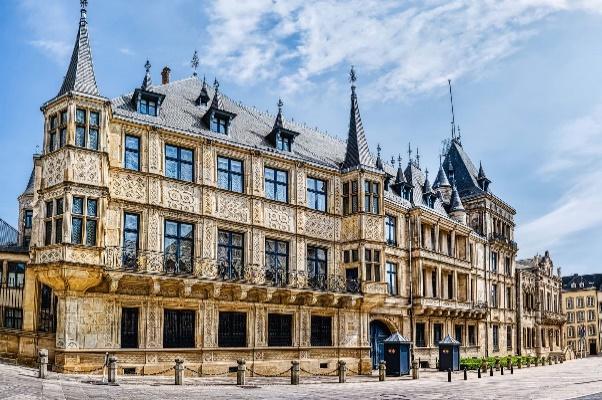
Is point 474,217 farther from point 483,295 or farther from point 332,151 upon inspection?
point 332,151

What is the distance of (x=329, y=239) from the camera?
3581 centimetres

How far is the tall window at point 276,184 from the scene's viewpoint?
→ 33.5m

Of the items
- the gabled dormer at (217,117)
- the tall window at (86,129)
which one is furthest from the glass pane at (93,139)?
the gabled dormer at (217,117)

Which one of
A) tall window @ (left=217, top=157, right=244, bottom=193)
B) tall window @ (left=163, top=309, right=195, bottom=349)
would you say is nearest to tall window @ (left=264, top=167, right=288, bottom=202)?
tall window @ (left=217, top=157, right=244, bottom=193)

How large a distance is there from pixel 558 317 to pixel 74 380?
190 feet

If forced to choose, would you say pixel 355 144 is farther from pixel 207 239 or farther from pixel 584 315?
pixel 584 315

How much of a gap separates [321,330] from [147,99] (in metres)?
14.3

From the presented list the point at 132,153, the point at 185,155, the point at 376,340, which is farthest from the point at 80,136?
the point at 376,340

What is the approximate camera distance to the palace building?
26156 mm

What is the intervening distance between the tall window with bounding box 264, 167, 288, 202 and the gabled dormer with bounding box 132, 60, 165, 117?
619 cm

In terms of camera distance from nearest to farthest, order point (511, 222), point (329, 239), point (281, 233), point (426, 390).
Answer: point (426, 390) → point (281, 233) → point (329, 239) → point (511, 222)

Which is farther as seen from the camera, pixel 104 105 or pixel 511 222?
pixel 511 222

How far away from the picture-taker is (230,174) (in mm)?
32031

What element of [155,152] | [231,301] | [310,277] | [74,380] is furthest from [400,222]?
[74,380]
